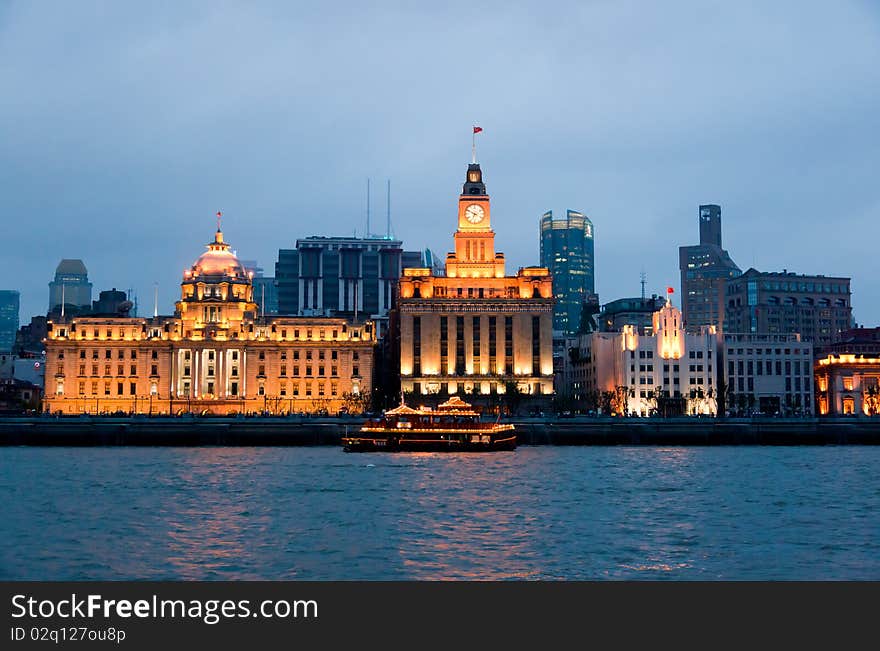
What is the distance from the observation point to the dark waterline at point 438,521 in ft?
176

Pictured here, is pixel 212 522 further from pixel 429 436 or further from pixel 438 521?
pixel 429 436

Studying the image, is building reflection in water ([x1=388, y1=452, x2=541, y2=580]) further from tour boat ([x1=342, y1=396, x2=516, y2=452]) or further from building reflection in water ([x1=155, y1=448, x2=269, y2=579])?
tour boat ([x1=342, y1=396, x2=516, y2=452])

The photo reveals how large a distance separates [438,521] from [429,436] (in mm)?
81486

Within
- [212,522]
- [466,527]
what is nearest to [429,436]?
[212,522]

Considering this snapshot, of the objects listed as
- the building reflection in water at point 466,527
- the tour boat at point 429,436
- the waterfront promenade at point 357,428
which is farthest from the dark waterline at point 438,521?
the waterfront promenade at point 357,428

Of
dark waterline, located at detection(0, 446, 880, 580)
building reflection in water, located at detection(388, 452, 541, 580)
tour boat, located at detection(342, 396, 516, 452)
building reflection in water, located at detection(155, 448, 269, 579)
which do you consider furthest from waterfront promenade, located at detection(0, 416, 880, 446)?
building reflection in water, located at detection(388, 452, 541, 580)

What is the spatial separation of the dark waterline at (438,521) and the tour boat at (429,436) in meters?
23.3

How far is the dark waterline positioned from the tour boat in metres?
23.3

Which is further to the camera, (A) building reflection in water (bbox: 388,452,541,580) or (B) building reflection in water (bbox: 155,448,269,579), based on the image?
(B) building reflection in water (bbox: 155,448,269,579)

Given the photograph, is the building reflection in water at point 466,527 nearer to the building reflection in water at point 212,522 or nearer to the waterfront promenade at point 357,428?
the building reflection in water at point 212,522

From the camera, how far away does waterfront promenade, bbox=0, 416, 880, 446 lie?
173m

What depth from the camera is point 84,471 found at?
11381 centimetres

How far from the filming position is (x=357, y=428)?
7023 inches
